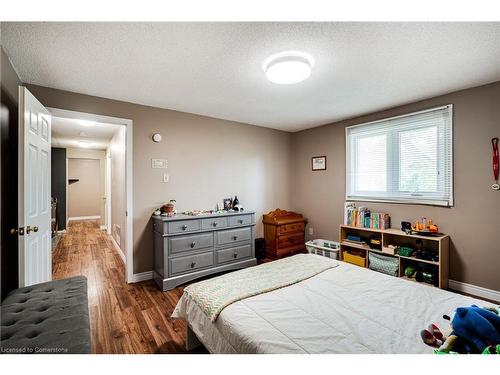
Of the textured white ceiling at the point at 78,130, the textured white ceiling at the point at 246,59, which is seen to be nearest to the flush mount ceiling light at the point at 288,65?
the textured white ceiling at the point at 246,59

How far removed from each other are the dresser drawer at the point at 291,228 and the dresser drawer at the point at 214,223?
123 centimetres

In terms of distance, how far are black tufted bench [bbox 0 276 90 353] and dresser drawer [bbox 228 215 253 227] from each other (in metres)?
1.89

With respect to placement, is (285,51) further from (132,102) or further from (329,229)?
(329,229)

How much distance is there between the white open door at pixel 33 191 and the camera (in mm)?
1708

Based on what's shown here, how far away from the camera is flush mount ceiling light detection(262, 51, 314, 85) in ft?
6.10

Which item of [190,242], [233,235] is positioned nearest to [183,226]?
[190,242]

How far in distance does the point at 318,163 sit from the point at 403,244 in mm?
1860

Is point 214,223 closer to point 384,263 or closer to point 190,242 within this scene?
point 190,242

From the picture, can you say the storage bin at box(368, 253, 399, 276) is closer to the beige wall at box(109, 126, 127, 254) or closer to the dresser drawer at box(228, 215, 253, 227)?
the dresser drawer at box(228, 215, 253, 227)

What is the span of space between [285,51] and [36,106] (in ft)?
7.16

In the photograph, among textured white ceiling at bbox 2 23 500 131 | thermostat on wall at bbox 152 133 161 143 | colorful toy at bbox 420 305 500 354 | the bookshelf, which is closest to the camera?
colorful toy at bbox 420 305 500 354

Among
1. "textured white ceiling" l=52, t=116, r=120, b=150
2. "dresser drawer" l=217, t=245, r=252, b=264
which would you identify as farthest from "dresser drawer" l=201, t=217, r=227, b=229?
"textured white ceiling" l=52, t=116, r=120, b=150

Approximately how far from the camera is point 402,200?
3.15 metres
